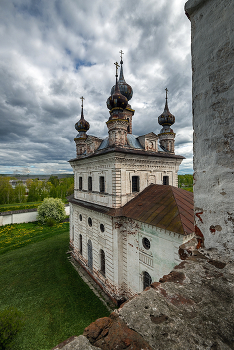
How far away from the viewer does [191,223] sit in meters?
8.35

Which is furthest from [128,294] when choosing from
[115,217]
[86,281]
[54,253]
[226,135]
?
[226,135]

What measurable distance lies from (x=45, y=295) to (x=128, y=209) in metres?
9.15

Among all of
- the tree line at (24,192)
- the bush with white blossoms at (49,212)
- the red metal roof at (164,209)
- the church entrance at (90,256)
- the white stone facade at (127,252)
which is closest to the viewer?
the red metal roof at (164,209)

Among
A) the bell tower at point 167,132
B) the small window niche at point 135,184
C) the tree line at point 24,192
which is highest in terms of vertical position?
the bell tower at point 167,132

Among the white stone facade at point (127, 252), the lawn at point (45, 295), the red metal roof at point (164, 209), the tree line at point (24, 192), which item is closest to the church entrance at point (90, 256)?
the white stone facade at point (127, 252)

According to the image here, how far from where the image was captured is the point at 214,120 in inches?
105

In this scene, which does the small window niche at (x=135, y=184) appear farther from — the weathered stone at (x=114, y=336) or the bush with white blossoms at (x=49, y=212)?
the bush with white blossoms at (x=49, y=212)

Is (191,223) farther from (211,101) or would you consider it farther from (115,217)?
(211,101)

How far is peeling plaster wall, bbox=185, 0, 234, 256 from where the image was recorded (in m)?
2.49

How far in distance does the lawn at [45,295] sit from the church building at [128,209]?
1.71 metres

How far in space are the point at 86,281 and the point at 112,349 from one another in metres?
14.8

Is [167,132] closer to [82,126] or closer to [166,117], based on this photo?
[166,117]

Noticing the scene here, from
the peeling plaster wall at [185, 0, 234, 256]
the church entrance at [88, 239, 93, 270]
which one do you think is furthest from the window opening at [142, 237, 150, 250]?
the peeling plaster wall at [185, 0, 234, 256]

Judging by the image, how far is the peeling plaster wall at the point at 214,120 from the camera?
2.49m
